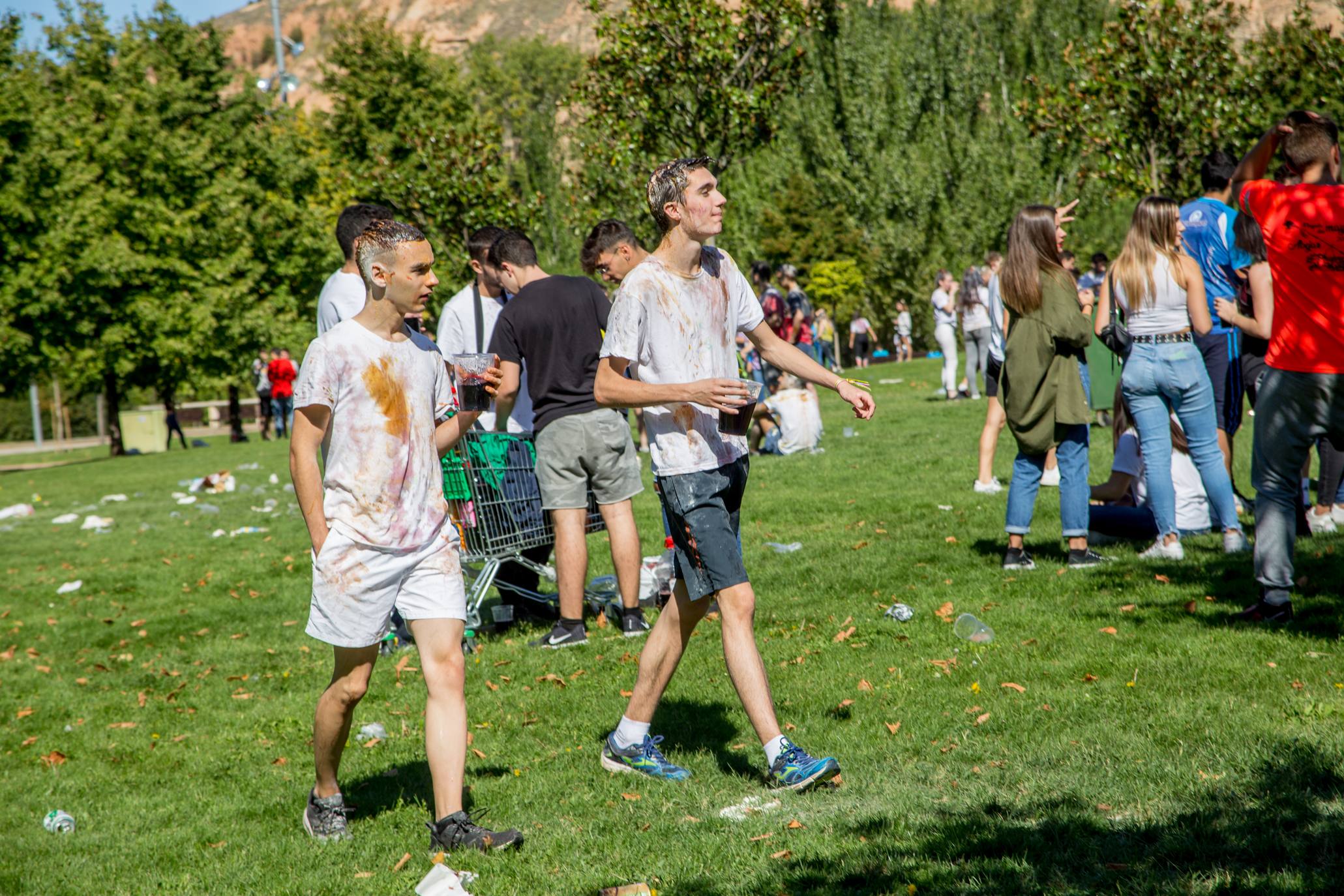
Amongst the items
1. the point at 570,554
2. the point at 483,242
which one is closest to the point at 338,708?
the point at 570,554

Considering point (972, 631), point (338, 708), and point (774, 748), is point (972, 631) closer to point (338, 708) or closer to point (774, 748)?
point (774, 748)

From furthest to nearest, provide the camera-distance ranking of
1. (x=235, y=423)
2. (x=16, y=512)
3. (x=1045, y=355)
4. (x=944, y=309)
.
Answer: (x=235, y=423) → (x=944, y=309) → (x=16, y=512) → (x=1045, y=355)

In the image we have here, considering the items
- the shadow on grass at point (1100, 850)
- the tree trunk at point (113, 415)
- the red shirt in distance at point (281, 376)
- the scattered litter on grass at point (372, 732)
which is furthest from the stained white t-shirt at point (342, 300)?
the tree trunk at point (113, 415)

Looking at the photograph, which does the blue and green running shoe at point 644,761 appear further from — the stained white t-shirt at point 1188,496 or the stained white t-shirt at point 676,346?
the stained white t-shirt at point 1188,496

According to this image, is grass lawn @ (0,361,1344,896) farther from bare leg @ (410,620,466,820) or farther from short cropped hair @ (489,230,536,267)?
short cropped hair @ (489,230,536,267)

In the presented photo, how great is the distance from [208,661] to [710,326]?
16.7ft

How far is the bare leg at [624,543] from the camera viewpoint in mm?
7203

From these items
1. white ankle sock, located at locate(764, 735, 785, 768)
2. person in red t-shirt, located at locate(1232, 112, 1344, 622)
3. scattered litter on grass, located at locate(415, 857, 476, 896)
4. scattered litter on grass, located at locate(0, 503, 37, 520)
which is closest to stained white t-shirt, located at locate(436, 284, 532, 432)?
white ankle sock, located at locate(764, 735, 785, 768)

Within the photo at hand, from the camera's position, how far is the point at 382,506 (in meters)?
4.27

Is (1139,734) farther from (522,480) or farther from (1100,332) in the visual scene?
(522,480)

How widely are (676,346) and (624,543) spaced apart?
2.73m

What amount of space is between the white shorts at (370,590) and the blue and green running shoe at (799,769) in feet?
4.33

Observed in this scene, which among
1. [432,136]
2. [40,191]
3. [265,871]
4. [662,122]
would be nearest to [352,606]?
[265,871]

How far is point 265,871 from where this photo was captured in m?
4.38
